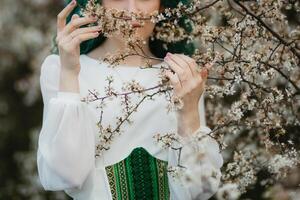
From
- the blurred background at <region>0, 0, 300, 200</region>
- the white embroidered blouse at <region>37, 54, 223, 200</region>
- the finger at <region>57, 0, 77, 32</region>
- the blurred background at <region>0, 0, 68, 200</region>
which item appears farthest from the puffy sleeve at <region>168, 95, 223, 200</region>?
the blurred background at <region>0, 0, 68, 200</region>

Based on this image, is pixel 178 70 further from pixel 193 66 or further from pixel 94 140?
pixel 94 140

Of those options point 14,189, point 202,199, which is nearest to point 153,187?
point 202,199

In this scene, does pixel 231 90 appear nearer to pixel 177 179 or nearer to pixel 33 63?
pixel 177 179

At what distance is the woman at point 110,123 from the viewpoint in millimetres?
2758

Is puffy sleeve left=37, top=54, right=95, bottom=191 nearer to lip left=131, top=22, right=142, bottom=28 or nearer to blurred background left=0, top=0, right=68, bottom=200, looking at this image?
lip left=131, top=22, right=142, bottom=28

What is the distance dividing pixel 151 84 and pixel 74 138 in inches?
13.7

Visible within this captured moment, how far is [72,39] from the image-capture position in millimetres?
2756

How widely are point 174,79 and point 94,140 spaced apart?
13.5 inches

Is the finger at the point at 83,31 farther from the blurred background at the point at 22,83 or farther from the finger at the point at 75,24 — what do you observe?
the blurred background at the point at 22,83

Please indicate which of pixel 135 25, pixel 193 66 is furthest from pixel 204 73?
pixel 135 25

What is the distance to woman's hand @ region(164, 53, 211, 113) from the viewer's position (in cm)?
271

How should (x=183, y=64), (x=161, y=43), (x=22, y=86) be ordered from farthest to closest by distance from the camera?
(x=22, y=86), (x=161, y=43), (x=183, y=64)

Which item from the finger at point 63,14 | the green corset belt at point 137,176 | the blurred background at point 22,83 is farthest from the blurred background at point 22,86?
the finger at point 63,14

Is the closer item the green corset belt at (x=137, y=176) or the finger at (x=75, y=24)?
the finger at (x=75, y=24)
